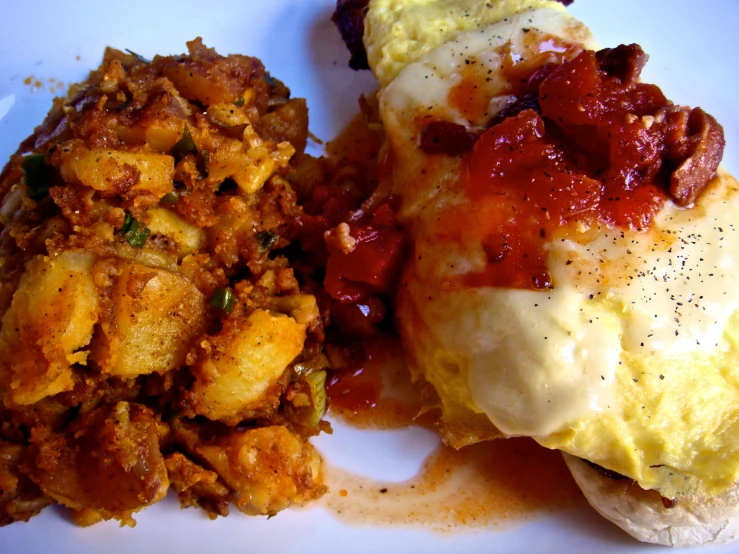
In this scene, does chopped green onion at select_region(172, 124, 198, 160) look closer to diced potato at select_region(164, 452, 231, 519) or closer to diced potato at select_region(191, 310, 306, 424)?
diced potato at select_region(191, 310, 306, 424)

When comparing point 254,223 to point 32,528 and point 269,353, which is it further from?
point 32,528

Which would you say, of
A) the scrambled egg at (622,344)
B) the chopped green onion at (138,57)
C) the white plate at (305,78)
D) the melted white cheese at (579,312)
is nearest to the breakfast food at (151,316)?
the white plate at (305,78)

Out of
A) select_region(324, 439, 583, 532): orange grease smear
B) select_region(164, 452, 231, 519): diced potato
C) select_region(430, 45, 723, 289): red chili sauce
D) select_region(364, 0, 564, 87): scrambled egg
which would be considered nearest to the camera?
select_region(430, 45, 723, 289): red chili sauce

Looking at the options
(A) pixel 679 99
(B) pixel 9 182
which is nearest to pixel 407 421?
(B) pixel 9 182

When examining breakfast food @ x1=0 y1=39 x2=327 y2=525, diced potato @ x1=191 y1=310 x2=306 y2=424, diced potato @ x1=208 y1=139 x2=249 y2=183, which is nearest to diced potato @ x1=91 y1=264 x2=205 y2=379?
breakfast food @ x1=0 y1=39 x2=327 y2=525

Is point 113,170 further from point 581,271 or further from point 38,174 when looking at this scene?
point 581,271
